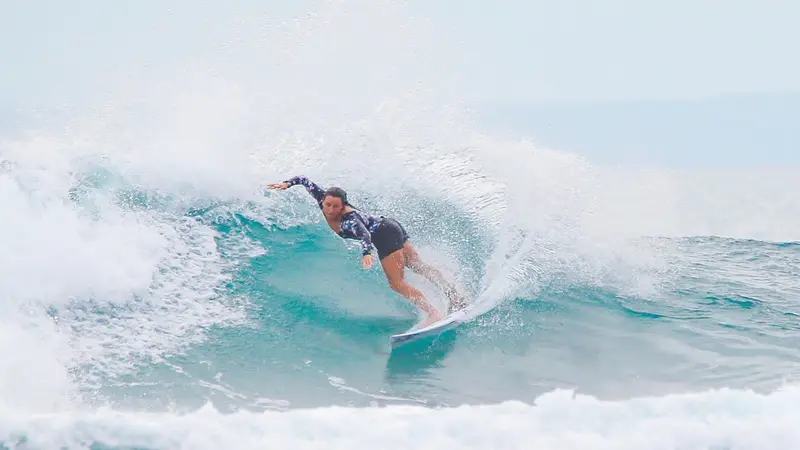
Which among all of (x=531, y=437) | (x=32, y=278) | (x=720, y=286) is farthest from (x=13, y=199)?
(x=720, y=286)

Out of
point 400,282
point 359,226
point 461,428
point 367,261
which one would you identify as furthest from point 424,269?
point 461,428

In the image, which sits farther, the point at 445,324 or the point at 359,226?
the point at 359,226

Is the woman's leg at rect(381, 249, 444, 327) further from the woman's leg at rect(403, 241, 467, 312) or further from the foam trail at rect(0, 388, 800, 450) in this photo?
the foam trail at rect(0, 388, 800, 450)

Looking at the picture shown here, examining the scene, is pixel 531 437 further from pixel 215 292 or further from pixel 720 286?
pixel 720 286

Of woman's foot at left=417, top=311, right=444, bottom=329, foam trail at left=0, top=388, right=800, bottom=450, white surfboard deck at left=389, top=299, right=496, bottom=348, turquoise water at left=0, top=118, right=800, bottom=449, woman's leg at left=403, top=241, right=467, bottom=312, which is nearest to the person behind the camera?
foam trail at left=0, top=388, right=800, bottom=450

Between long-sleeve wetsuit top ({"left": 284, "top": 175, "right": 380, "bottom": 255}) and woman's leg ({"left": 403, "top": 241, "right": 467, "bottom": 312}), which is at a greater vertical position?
long-sleeve wetsuit top ({"left": 284, "top": 175, "right": 380, "bottom": 255})

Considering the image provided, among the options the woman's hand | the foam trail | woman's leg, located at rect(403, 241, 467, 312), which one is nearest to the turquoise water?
the foam trail

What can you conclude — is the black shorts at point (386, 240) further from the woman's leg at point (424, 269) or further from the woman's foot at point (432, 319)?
the woman's foot at point (432, 319)

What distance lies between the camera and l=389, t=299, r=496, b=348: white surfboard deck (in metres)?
6.42

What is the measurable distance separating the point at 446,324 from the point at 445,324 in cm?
2

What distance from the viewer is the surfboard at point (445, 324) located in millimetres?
6418

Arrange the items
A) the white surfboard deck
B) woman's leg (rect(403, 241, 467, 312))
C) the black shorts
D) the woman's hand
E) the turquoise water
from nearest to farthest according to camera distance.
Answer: the turquoise water, the woman's hand, the white surfboard deck, the black shorts, woman's leg (rect(403, 241, 467, 312))

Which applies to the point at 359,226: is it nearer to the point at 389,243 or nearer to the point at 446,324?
the point at 389,243

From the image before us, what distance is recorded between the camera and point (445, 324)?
6711 millimetres
